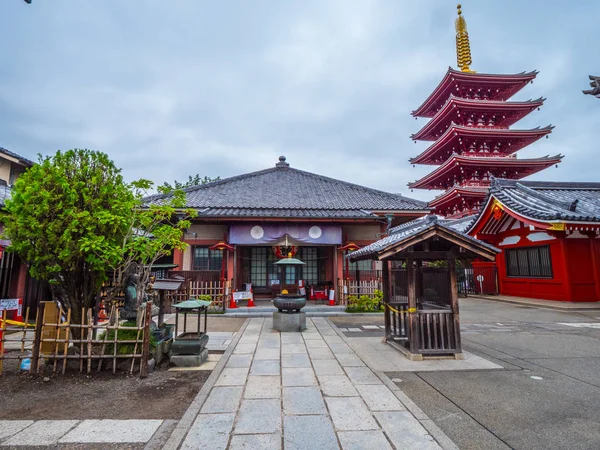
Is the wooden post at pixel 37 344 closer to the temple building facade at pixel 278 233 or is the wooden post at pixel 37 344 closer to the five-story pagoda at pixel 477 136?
the temple building facade at pixel 278 233

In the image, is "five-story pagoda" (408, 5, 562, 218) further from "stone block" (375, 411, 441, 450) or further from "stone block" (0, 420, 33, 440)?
"stone block" (0, 420, 33, 440)

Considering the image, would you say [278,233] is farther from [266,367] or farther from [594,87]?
[594,87]

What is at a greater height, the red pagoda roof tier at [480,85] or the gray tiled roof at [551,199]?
the red pagoda roof tier at [480,85]

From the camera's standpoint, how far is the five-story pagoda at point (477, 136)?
2395 centimetres

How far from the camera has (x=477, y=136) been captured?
24344 millimetres

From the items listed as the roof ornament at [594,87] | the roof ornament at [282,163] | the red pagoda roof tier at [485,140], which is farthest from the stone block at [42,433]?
the red pagoda roof tier at [485,140]

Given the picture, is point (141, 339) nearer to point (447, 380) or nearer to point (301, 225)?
point (447, 380)

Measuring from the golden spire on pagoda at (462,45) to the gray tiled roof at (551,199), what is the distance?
644 inches

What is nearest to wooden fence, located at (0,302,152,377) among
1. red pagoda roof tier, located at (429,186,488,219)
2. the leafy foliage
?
the leafy foliage

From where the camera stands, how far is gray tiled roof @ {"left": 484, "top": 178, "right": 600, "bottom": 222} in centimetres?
1231

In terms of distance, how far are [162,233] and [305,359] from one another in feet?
12.7

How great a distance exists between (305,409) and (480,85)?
95.4 ft

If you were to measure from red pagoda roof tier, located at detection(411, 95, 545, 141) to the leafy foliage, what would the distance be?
18.5 metres

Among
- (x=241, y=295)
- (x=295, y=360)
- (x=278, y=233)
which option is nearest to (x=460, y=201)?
(x=278, y=233)
